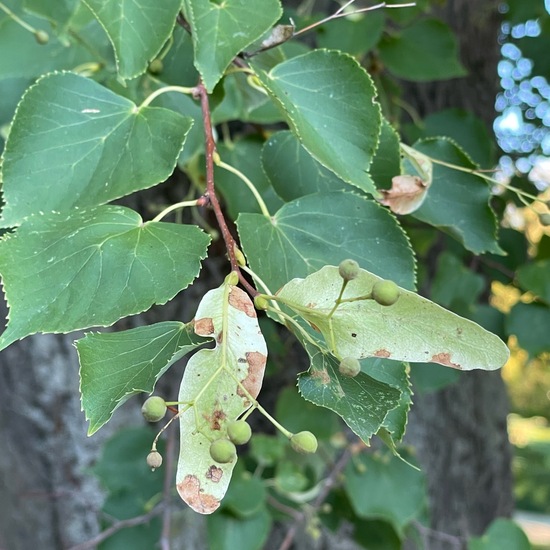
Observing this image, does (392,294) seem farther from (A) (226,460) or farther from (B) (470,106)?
(B) (470,106)

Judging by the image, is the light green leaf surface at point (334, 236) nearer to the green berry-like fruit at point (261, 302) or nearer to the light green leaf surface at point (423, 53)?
the green berry-like fruit at point (261, 302)

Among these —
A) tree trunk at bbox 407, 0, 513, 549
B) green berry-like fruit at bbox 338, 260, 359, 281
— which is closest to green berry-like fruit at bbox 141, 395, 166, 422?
green berry-like fruit at bbox 338, 260, 359, 281

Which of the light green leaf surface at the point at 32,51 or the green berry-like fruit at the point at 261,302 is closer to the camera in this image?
the green berry-like fruit at the point at 261,302

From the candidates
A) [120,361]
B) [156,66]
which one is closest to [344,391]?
[120,361]

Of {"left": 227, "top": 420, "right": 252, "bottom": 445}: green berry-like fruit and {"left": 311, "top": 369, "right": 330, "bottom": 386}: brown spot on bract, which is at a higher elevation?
{"left": 227, "top": 420, "right": 252, "bottom": 445}: green berry-like fruit

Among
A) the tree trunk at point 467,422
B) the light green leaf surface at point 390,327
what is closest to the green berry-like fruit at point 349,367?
the light green leaf surface at point 390,327

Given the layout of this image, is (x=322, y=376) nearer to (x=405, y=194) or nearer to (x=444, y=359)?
(x=444, y=359)

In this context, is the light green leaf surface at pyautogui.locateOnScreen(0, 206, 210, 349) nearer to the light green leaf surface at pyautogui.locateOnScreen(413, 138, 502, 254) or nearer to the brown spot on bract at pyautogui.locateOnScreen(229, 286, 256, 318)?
the brown spot on bract at pyautogui.locateOnScreen(229, 286, 256, 318)

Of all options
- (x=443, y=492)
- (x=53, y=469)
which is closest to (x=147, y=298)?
(x=53, y=469)
